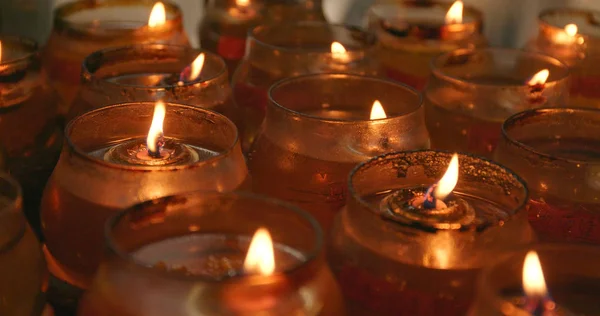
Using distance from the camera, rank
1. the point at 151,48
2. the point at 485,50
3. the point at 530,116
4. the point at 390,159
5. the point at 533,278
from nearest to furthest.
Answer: the point at 533,278, the point at 390,159, the point at 530,116, the point at 151,48, the point at 485,50

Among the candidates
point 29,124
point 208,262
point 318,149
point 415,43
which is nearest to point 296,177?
point 318,149

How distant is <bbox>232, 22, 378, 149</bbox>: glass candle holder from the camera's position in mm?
782

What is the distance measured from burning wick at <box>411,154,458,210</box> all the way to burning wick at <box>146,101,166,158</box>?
20cm

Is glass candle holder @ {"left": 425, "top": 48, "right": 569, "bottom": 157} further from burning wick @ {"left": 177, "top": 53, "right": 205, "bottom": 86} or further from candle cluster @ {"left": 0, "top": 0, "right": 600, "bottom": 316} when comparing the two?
burning wick @ {"left": 177, "top": 53, "right": 205, "bottom": 86}

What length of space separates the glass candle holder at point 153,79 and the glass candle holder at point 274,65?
0.06m

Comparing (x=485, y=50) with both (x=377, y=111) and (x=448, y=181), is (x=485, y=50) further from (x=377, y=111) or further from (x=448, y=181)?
(x=448, y=181)

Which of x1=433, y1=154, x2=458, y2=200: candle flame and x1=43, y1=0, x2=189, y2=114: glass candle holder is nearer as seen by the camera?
x1=433, y1=154, x2=458, y2=200: candle flame

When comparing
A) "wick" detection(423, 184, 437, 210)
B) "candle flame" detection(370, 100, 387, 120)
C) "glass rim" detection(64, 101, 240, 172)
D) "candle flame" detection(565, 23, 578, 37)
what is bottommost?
"wick" detection(423, 184, 437, 210)

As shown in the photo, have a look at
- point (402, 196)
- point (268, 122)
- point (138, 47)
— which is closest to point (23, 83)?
point (138, 47)

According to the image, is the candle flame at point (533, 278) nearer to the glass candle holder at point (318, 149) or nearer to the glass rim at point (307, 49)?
the glass candle holder at point (318, 149)

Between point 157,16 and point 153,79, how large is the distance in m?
0.12

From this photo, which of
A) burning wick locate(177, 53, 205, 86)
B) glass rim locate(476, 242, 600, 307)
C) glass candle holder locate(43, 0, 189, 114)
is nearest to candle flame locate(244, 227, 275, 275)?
glass rim locate(476, 242, 600, 307)

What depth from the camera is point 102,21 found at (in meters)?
0.96

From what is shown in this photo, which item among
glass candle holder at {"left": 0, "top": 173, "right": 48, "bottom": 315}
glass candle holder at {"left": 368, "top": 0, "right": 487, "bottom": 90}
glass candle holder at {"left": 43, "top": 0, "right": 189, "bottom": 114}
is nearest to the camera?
glass candle holder at {"left": 0, "top": 173, "right": 48, "bottom": 315}
